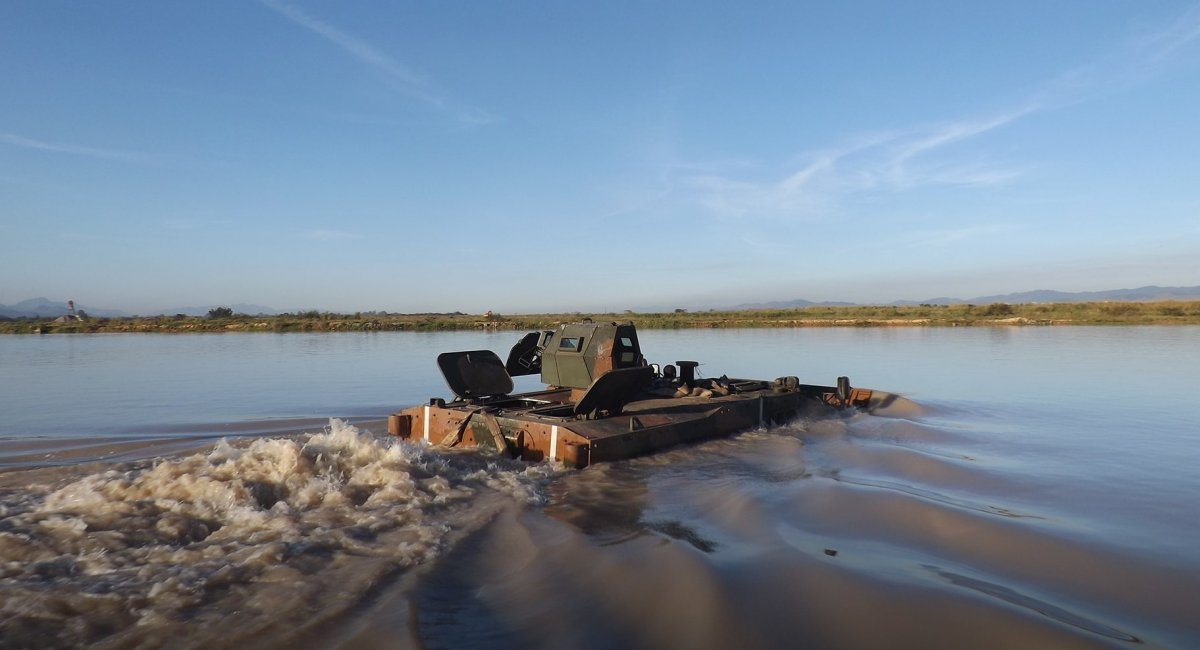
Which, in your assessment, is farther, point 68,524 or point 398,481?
point 398,481

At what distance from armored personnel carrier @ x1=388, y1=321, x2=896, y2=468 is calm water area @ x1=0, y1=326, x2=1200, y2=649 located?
0.40m

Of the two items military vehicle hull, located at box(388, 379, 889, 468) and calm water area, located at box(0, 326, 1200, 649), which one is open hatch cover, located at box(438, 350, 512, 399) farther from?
calm water area, located at box(0, 326, 1200, 649)

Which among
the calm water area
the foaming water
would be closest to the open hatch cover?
the calm water area

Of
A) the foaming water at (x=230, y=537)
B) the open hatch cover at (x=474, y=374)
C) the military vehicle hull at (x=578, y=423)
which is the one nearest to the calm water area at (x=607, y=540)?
the foaming water at (x=230, y=537)

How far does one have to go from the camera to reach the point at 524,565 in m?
5.91

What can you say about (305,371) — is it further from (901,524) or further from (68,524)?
(901,524)

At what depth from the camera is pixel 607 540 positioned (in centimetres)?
659

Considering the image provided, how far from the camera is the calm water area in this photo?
4.59 m

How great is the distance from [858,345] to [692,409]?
28238 millimetres

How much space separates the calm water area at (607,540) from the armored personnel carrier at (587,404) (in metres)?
0.40

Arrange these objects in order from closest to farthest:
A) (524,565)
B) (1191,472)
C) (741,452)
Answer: (524,565) < (1191,472) < (741,452)

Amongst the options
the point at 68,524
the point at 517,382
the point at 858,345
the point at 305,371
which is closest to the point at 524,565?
the point at 68,524

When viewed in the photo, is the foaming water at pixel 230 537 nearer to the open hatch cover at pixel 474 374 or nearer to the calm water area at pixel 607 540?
the calm water area at pixel 607 540

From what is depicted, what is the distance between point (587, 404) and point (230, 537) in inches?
202
